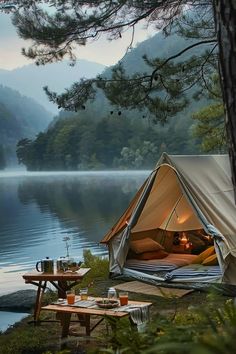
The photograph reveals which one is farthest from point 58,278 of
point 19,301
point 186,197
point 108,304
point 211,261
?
point 211,261

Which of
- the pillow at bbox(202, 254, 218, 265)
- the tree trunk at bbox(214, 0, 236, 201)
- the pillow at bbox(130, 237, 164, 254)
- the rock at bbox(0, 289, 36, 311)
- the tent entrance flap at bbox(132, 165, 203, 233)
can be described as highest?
the tree trunk at bbox(214, 0, 236, 201)

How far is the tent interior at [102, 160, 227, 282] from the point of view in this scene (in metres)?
6.46

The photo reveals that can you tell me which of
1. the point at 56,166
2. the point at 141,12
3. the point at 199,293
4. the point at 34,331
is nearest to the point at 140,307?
the point at 34,331

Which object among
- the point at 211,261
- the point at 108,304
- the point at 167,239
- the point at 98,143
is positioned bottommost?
the point at 211,261

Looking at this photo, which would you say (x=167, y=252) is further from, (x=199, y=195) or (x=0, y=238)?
(x=0, y=238)

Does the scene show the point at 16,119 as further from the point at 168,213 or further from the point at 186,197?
the point at 186,197

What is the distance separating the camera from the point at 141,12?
247 inches

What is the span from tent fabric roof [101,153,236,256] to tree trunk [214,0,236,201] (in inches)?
157

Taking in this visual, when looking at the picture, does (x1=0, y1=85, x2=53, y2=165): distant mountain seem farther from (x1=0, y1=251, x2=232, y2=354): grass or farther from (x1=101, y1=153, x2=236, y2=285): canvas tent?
(x1=0, y1=251, x2=232, y2=354): grass

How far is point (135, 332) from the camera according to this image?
72.3 inches

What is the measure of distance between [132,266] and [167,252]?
107cm

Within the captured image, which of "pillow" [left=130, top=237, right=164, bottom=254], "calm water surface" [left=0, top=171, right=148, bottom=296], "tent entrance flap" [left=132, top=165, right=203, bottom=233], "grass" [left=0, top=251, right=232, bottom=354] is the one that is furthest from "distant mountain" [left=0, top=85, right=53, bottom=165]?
"grass" [left=0, top=251, right=232, bottom=354]

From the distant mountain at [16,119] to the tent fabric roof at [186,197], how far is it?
63945 millimetres

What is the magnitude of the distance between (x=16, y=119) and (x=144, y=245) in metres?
71.6
